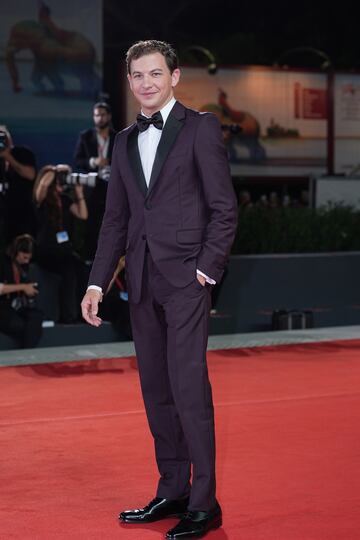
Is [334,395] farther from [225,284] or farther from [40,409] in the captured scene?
[225,284]

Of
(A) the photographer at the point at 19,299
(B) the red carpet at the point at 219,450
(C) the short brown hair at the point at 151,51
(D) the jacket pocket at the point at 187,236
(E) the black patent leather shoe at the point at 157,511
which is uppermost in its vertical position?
(C) the short brown hair at the point at 151,51

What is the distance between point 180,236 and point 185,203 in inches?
4.7

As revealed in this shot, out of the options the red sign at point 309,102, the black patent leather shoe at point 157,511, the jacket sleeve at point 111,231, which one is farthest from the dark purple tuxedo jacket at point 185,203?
the red sign at point 309,102

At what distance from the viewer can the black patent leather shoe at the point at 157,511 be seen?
433 cm

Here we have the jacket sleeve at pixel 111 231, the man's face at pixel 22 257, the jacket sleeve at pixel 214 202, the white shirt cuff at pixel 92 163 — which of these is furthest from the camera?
the white shirt cuff at pixel 92 163

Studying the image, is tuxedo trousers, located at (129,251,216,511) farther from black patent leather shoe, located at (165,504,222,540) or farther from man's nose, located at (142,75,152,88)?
man's nose, located at (142,75,152,88)

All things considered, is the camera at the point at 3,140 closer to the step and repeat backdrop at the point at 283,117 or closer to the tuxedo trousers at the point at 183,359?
the tuxedo trousers at the point at 183,359

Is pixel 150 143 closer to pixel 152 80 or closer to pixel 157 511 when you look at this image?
pixel 152 80

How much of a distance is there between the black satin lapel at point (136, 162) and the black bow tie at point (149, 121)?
6 centimetres

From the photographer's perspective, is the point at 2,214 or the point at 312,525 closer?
the point at 312,525

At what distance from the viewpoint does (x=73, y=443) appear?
5727mm

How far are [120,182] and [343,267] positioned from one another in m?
7.03

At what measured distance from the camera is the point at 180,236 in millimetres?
4078

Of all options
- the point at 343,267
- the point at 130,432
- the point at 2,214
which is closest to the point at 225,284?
the point at 343,267
